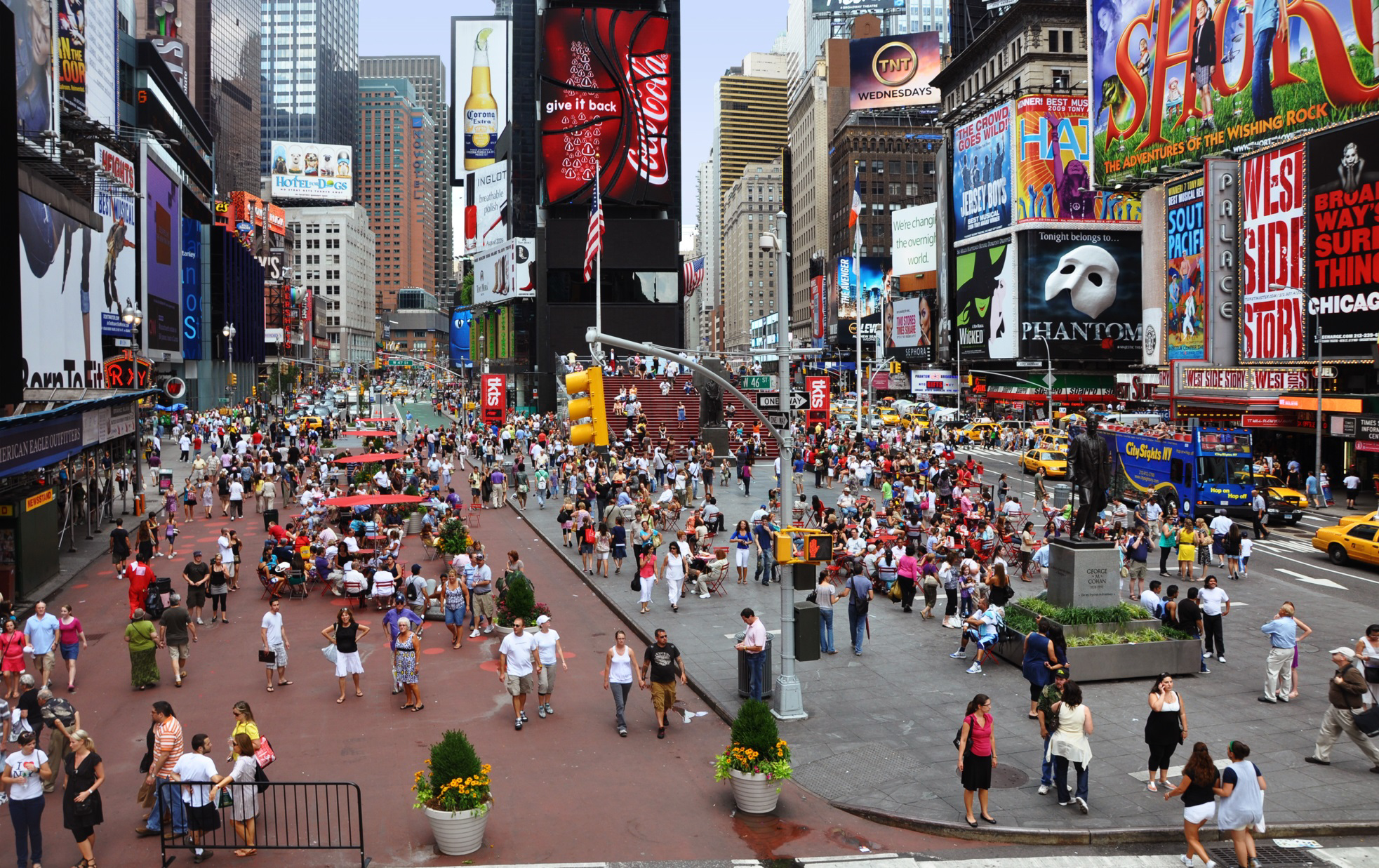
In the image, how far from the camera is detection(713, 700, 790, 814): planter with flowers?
11688 mm

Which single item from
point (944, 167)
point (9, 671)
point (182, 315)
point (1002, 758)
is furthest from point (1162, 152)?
point (182, 315)

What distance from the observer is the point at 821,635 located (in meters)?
18.9

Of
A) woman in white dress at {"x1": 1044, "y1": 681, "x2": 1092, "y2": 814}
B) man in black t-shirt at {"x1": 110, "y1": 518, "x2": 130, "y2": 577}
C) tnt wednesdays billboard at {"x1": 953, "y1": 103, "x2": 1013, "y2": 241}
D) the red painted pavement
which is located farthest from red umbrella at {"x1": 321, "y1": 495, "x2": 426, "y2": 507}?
tnt wednesdays billboard at {"x1": 953, "y1": 103, "x2": 1013, "y2": 241}

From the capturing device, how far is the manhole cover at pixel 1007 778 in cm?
1250

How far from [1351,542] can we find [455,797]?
2508cm

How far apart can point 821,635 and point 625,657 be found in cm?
525

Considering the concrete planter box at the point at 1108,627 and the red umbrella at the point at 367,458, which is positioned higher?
the red umbrella at the point at 367,458

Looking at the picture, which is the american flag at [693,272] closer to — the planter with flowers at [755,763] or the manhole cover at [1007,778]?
the manhole cover at [1007,778]

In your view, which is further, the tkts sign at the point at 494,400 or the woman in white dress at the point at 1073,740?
the tkts sign at the point at 494,400

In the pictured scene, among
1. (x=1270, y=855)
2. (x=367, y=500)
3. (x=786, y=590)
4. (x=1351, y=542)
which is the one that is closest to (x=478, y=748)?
(x=786, y=590)

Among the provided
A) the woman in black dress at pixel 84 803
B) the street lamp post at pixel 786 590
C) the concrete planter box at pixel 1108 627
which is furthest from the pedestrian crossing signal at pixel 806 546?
the woman in black dress at pixel 84 803

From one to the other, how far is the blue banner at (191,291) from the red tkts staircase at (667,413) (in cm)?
4761

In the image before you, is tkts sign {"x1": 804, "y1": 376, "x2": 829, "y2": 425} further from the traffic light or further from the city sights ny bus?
the traffic light

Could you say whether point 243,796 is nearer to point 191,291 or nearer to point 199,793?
point 199,793
